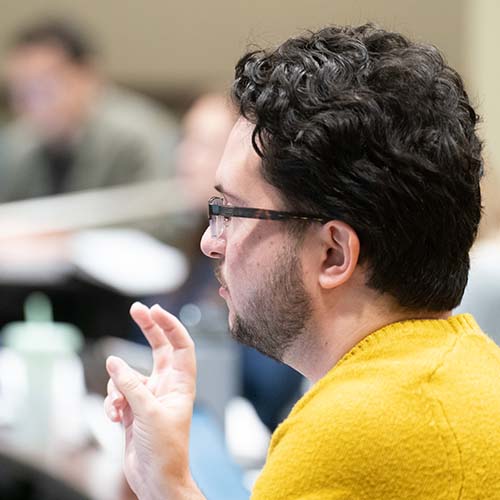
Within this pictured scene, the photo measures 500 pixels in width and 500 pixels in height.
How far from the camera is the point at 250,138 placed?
1459 mm

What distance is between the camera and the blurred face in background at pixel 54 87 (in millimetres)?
5531

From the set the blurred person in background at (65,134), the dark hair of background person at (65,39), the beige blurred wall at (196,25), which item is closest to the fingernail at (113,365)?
the blurred person in background at (65,134)

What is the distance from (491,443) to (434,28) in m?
6.90

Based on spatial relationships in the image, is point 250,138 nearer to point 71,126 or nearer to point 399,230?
point 399,230

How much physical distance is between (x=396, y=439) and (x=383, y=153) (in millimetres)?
330

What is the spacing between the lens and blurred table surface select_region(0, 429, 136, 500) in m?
2.09

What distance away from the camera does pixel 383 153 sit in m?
1.35

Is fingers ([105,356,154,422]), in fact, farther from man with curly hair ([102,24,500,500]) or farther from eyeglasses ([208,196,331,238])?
eyeglasses ([208,196,331,238])

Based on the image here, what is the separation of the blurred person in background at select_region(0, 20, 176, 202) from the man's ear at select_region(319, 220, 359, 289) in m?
4.20

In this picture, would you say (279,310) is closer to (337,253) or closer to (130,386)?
(337,253)

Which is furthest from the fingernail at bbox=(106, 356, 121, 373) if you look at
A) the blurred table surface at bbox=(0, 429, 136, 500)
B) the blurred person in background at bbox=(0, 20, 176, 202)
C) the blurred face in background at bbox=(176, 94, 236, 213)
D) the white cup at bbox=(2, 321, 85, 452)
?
the blurred person in background at bbox=(0, 20, 176, 202)

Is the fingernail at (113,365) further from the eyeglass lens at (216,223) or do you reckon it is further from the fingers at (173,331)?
the eyeglass lens at (216,223)

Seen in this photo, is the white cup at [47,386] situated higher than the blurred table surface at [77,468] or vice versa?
the blurred table surface at [77,468]

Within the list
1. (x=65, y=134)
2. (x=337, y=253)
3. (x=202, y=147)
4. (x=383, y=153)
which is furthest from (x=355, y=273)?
Answer: (x=65, y=134)
